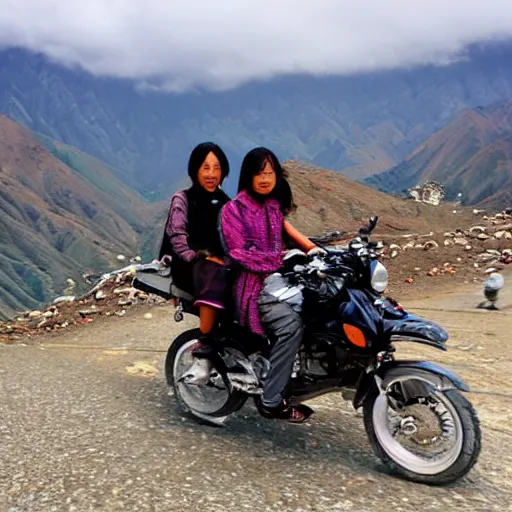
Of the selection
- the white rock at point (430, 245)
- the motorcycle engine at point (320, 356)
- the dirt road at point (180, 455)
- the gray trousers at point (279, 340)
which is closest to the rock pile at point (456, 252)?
the white rock at point (430, 245)

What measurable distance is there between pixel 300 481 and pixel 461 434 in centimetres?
100

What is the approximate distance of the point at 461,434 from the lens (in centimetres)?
369

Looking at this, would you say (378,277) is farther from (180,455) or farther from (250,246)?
(180,455)

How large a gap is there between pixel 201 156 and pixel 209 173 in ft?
0.46

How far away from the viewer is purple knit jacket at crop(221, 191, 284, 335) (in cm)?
437

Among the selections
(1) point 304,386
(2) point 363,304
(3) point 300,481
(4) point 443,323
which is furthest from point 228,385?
(4) point 443,323

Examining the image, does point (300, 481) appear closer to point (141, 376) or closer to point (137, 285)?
point (137, 285)

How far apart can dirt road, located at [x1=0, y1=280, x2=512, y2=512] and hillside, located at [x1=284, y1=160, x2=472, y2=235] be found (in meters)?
15.7

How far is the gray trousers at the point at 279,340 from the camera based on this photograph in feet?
13.5

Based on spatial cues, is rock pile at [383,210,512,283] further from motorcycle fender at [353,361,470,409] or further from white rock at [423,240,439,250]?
motorcycle fender at [353,361,470,409]

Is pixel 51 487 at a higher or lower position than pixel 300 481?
lower

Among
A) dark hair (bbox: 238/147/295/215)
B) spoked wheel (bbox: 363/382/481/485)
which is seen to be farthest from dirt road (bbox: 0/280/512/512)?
dark hair (bbox: 238/147/295/215)

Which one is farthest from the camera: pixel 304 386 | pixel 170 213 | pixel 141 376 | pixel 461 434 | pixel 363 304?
pixel 141 376

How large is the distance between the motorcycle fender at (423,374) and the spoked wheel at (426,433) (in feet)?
0.13
